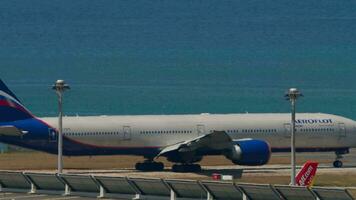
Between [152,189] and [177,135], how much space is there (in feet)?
104

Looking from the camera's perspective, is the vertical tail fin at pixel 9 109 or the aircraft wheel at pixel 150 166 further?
the aircraft wheel at pixel 150 166

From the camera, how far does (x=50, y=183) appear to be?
5644cm

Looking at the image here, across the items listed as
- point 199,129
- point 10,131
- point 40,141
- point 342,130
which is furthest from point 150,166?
point 342,130

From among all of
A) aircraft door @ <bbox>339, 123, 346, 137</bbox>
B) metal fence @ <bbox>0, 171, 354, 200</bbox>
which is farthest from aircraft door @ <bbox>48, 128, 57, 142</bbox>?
metal fence @ <bbox>0, 171, 354, 200</bbox>

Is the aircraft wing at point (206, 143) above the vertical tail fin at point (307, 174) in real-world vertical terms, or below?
above

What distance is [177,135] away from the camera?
8512 cm

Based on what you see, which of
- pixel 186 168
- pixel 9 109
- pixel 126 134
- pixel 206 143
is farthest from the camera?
pixel 126 134

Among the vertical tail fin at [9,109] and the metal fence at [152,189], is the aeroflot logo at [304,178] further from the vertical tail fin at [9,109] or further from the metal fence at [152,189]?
the vertical tail fin at [9,109]

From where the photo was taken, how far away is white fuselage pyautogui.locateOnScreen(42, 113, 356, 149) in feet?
272

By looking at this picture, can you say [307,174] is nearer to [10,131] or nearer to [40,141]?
[40,141]

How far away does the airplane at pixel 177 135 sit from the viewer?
81250 mm

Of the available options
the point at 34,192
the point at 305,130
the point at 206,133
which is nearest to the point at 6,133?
the point at 206,133

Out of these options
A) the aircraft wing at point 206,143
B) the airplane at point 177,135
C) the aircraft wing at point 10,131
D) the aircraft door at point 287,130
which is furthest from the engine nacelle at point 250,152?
the aircraft wing at point 10,131

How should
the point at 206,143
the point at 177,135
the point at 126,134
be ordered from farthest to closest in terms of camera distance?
the point at 177,135 → the point at 126,134 → the point at 206,143
